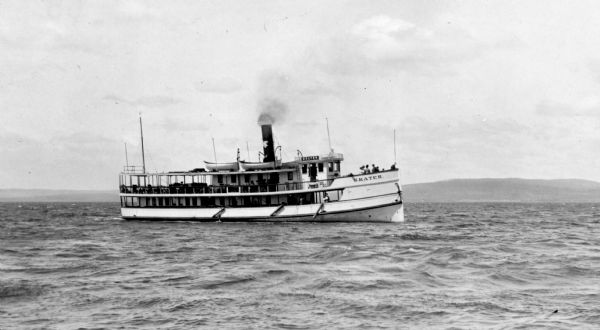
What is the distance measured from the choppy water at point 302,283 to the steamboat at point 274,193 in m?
10.9

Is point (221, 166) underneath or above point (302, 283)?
above

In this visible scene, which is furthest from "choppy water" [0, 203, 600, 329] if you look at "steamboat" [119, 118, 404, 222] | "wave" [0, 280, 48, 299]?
"steamboat" [119, 118, 404, 222]

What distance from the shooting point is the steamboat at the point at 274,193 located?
51219mm

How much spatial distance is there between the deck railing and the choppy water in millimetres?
Result: 13358

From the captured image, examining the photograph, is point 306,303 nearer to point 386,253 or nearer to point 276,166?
point 386,253

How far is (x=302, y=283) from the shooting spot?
22906 mm

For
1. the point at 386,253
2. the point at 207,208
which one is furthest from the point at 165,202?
the point at 386,253

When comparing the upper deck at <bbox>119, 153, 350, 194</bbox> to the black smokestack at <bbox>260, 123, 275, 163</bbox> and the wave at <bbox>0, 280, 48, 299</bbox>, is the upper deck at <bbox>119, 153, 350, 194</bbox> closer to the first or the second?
the black smokestack at <bbox>260, 123, 275, 163</bbox>

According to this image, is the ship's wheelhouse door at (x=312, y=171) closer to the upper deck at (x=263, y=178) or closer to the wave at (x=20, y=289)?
the upper deck at (x=263, y=178)

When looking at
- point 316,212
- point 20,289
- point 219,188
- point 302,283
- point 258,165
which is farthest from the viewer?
point 219,188

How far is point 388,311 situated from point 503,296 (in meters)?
4.50

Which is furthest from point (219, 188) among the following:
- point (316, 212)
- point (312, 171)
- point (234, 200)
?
point (316, 212)

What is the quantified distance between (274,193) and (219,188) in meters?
6.15

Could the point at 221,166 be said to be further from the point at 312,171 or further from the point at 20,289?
the point at 20,289
